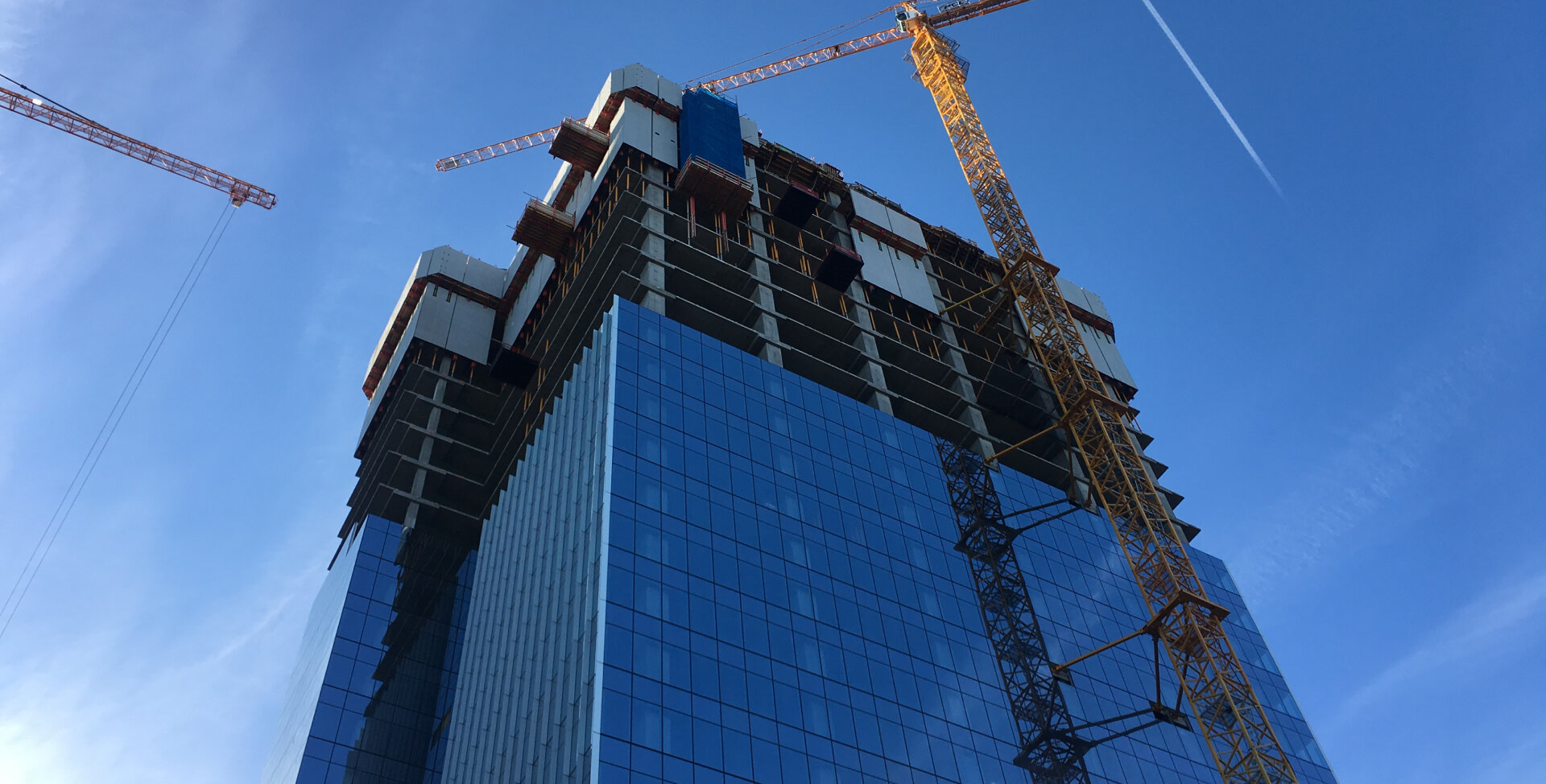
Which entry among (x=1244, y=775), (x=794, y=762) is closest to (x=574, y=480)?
(x=794, y=762)

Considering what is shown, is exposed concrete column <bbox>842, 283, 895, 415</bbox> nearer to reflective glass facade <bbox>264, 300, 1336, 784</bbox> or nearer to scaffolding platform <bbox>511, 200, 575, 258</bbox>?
reflective glass facade <bbox>264, 300, 1336, 784</bbox>

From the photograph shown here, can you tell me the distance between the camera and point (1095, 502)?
314 feet

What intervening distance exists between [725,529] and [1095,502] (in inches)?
1595

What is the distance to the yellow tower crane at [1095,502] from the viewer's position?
68688 mm

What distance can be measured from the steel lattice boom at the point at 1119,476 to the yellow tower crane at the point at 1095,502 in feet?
0.43

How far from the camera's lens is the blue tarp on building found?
10175cm

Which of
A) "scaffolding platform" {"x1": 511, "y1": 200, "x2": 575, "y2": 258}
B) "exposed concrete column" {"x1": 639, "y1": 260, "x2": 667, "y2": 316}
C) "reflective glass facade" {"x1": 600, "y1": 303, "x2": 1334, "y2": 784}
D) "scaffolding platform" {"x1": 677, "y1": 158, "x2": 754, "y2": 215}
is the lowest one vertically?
"reflective glass facade" {"x1": 600, "y1": 303, "x2": 1334, "y2": 784}

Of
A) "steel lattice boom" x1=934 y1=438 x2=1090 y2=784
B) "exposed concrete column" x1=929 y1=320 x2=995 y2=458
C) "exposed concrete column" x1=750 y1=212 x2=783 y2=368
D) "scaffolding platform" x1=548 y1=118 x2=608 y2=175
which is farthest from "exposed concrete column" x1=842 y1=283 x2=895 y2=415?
"scaffolding platform" x1=548 y1=118 x2=608 y2=175

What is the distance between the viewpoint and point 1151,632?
72.4 m

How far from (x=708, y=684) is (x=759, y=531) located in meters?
12.5

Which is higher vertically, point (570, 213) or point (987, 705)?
point (570, 213)

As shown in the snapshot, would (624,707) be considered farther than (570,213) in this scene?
No

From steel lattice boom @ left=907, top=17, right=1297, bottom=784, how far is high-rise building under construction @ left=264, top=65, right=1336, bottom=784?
0.87m

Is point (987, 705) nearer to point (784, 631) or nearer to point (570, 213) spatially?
point (784, 631)
